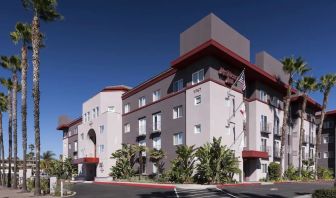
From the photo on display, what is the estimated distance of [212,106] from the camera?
1337 inches

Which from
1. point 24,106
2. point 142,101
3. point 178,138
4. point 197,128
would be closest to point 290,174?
point 178,138

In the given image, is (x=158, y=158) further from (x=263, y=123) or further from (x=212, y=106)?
(x=263, y=123)

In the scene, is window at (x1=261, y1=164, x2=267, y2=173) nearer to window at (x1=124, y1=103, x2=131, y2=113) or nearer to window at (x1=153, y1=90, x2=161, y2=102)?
window at (x1=153, y1=90, x2=161, y2=102)

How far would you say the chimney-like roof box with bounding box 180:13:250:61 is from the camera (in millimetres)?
35094

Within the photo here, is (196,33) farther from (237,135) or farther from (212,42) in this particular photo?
(237,135)

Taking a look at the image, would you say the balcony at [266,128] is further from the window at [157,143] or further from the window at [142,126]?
the window at [142,126]

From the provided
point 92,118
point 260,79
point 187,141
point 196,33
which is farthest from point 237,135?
point 92,118

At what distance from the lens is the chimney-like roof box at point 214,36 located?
35.1m

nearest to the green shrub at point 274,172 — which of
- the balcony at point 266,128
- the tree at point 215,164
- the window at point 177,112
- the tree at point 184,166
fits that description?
the balcony at point 266,128

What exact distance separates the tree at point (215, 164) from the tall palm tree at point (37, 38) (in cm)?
1376

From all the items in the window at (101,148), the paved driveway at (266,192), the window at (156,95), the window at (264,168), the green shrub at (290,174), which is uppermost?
the window at (156,95)

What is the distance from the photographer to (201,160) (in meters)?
31.5

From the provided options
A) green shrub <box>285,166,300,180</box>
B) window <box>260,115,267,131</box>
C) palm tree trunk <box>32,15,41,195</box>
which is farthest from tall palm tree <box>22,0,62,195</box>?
green shrub <box>285,166,300,180</box>

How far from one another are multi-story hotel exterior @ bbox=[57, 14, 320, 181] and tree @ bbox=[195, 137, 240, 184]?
90.5 inches
